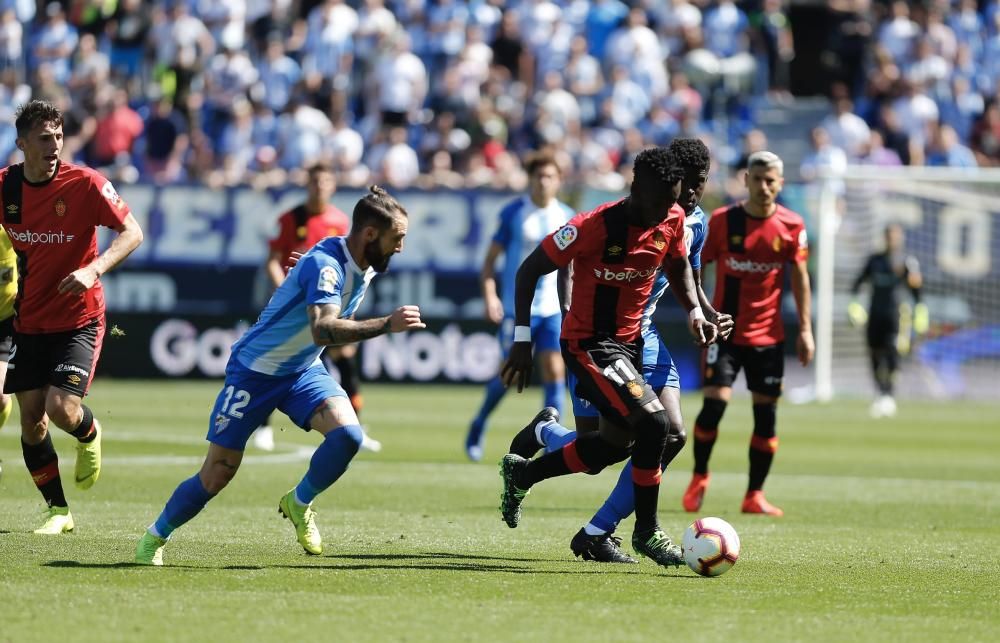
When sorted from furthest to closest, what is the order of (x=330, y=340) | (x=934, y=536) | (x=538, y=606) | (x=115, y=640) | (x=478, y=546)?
1. (x=934, y=536)
2. (x=478, y=546)
3. (x=330, y=340)
4. (x=538, y=606)
5. (x=115, y=640)

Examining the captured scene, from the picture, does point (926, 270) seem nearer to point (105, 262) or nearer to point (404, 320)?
point (105, 262)

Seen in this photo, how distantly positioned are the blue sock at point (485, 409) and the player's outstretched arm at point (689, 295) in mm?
6183

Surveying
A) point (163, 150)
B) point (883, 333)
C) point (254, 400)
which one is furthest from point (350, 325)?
point (163, 150)

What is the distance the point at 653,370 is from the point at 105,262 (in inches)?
123

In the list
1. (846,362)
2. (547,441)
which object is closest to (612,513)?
(547,441)

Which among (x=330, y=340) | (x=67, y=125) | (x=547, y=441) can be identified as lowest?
(x=547, y=441)

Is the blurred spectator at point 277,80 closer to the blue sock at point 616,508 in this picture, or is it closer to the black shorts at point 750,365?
the black shorts at point 750,365

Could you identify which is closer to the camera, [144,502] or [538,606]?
[538,606]

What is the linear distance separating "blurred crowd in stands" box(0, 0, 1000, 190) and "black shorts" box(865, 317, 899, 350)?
375cm

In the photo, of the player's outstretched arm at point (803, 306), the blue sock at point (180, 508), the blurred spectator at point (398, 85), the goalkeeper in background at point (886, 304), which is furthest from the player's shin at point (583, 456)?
the blurred spectator at point (398, 85)

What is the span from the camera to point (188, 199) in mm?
26438

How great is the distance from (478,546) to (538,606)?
2.31 meters

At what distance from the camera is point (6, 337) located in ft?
34.4

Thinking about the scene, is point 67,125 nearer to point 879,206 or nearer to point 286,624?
point 879,206
